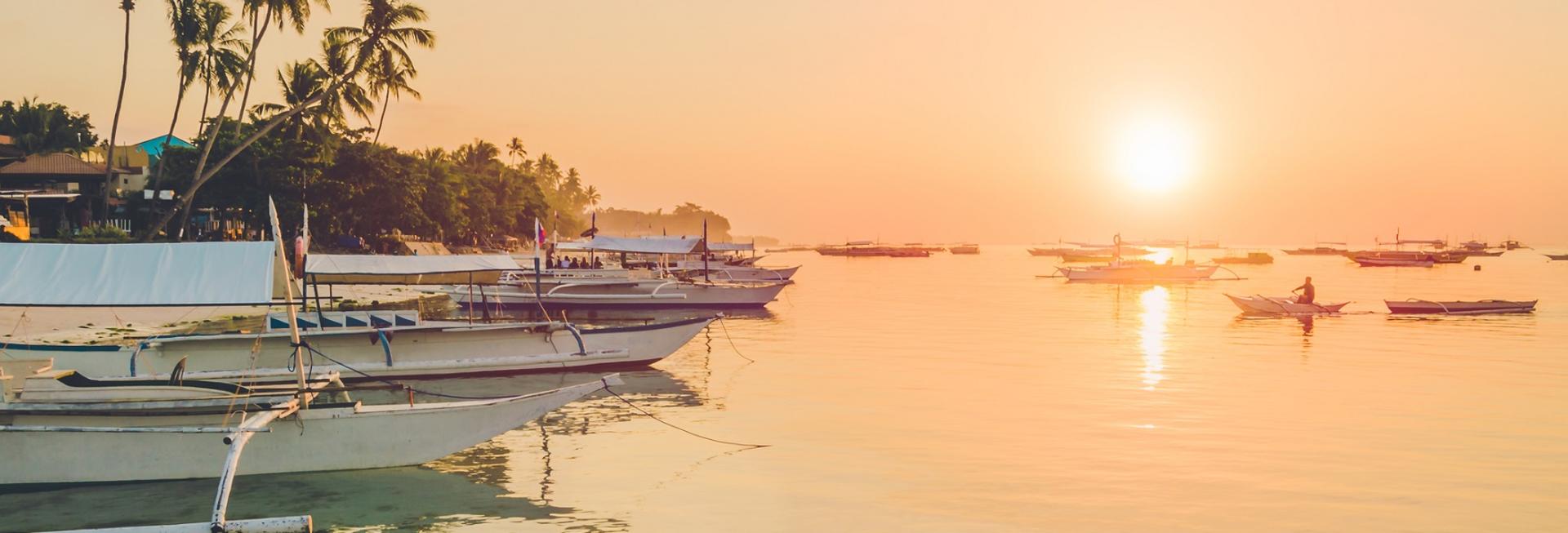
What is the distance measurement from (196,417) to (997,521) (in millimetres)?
10123

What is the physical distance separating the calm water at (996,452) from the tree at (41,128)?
5855cm

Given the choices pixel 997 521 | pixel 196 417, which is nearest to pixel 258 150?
pixel 196 417

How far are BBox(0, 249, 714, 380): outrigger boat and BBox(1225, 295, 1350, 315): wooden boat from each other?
33107 millimetres

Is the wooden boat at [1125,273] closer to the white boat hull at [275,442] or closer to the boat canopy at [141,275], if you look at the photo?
the white boat hull at [275,442]

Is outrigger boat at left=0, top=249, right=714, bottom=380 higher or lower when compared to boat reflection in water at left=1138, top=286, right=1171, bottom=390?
higher

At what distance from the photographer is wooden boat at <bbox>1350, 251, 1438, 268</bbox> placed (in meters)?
133

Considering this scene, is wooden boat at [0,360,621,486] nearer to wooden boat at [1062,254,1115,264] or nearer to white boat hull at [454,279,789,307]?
white boat hull at [454,279,789,307]

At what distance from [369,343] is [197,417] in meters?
9.09

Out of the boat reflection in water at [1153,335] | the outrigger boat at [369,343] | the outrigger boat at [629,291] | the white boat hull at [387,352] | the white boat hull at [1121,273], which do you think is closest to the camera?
the outrigger boat at [369,343]

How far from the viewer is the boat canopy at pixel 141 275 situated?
1422 cm

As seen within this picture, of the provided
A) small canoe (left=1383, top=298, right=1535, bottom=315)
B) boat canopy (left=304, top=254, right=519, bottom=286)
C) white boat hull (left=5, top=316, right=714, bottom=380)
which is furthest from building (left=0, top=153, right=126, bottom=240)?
small canoe (left=1383, top=298, right=1535, bottom=315)

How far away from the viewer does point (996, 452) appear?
17531 millimetres

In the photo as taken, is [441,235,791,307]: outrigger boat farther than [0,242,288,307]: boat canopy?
Yes

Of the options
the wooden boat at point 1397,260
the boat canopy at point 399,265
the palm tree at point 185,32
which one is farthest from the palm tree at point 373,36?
the wooden boat at point 1397,260
